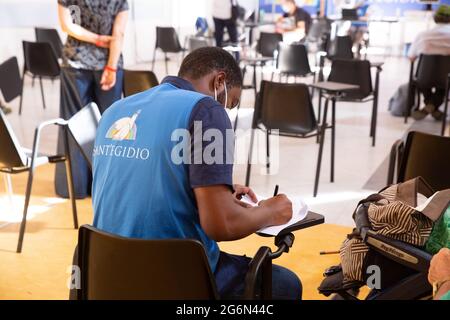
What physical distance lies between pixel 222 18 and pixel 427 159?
657 centimetres

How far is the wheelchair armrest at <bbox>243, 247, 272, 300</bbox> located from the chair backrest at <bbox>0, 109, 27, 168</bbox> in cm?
181

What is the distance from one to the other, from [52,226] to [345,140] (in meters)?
2.97

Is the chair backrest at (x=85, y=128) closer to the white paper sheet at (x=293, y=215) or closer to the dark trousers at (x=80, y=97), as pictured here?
the dark trousers at (x=80, y=97)

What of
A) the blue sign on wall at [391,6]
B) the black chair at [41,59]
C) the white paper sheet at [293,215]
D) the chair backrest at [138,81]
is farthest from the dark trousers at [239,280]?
the blue sign on wall at [391,6]

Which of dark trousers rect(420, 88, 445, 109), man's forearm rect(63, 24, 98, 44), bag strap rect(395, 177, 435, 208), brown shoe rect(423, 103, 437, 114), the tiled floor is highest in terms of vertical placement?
man's forearm rect(63, 24, 98, 44)

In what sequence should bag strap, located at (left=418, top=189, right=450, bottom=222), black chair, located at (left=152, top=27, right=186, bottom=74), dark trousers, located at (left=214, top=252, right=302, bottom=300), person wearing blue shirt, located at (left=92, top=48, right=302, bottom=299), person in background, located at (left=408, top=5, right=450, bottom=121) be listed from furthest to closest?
1. black chair, located at (left=152, top=27, right=186, bottom=74)
2. person in background, located at (left=408, top=5, right=450, bottom=121)
3. bag strap, located at (left=418, top=189, right=450, bottom=222)
4. dark trousers, located at (left=214, top=252, right=302, bottom=300)
5. person wearing blue shirt, located at (left=92, top=48, right=302, bottom=299)

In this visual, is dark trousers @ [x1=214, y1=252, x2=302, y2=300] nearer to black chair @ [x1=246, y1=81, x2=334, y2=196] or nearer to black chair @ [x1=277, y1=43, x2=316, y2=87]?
black chair @ [x1=246, y1=81, x2=334, y2=196]

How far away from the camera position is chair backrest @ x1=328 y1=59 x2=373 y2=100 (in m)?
4.83

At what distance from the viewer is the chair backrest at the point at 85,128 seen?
108 inches

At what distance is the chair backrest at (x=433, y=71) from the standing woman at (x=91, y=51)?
329 cm

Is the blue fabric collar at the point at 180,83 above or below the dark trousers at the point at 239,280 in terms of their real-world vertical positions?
above

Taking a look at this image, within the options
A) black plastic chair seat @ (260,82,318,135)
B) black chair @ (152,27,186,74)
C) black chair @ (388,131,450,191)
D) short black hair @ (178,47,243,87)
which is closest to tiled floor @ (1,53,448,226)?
black plastic chair seat @ (260,82,318,135)

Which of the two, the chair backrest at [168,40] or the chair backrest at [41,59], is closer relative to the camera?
the chair backrest at [41,59]
